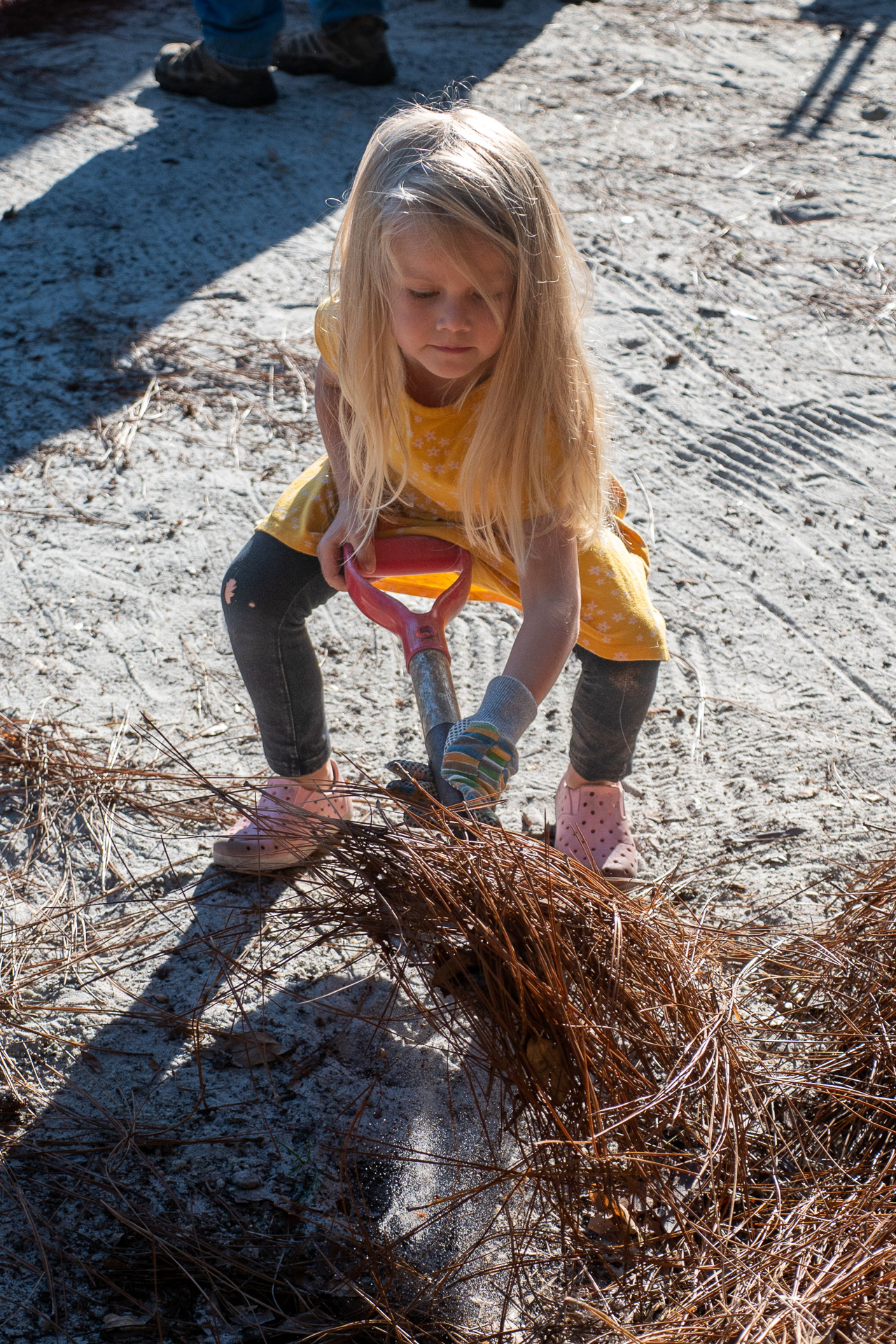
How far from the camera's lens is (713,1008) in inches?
47.1

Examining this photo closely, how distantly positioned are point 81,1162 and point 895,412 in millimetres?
2443

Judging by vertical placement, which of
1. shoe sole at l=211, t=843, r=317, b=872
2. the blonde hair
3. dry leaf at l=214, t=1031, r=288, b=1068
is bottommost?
dry leaf at l=214, t=1031, r=288, b=1068

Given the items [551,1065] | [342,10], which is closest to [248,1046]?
[551,1065]

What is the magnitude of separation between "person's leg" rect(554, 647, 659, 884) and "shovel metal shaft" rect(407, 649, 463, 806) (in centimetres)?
32

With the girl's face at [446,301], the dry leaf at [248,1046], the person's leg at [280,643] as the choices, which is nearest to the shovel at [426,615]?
the person's leg at [280,643]

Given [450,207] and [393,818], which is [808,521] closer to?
[393,818]

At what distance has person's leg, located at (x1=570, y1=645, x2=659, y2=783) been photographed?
1613 mm

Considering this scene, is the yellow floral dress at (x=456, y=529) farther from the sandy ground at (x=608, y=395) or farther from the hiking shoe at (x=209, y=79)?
the hiking shoe at (x=209, y=79)

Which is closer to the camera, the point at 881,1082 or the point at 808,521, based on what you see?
the point at 881,1082

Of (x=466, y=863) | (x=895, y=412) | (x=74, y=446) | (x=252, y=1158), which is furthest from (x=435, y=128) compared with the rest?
(x=895, y=412)

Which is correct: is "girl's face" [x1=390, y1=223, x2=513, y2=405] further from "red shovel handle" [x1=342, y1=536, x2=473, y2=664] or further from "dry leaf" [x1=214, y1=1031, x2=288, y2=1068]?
"dry leaf" [x1=214, y1=1031, x2=288, y2=1068]

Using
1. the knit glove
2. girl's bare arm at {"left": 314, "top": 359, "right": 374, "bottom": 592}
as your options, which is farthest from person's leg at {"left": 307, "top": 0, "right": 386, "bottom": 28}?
the knit glove

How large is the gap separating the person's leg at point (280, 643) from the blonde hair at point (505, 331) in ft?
0.55

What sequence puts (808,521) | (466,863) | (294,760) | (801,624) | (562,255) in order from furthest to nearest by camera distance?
(808,521) → (801,624) → (294,760) → (562,255) → (466,863)
